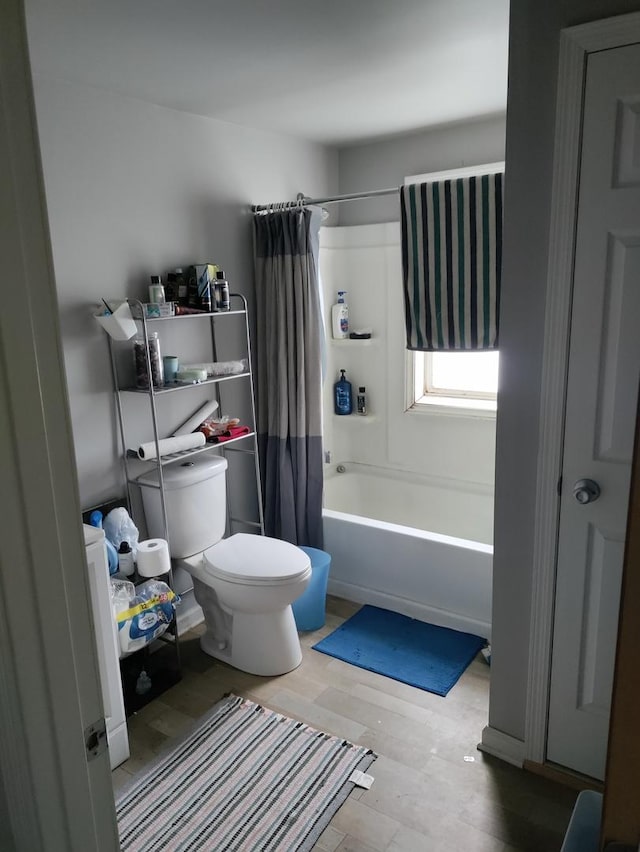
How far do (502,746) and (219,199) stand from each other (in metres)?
2.57

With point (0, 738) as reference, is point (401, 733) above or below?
below

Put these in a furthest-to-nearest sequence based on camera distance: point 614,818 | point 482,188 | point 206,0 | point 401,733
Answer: point 482,188 < point 401,733 < point 206,0 < point 614,818

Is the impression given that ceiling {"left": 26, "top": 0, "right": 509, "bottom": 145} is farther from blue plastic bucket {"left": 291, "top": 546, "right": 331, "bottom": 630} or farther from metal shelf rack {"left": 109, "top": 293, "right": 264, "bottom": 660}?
blue plastic bucket {"left": 291, "top": 546, "right": 331, "bottom": 630}

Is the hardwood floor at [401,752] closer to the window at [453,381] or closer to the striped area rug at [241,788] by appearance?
the striped area rug at [241,788]

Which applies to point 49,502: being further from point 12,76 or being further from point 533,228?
point 533,228

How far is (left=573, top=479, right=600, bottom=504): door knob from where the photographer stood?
70.2 inches

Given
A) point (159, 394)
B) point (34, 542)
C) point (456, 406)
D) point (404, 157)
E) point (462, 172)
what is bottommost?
point (456, 406)

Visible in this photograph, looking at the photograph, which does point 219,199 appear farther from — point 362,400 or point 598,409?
point 598,409

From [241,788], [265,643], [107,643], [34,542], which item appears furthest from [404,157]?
[34,542]

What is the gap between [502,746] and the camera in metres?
2.09

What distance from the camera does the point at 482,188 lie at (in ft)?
7.79

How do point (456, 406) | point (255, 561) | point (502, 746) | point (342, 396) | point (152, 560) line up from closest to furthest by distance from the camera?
point (502, 746) → point (152, 560) → point (255, 561) → point (456, 406) → point (342, 396)

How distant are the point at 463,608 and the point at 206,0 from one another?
2.48 m

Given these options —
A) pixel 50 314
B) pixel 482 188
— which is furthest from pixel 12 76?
pixel 482 188
